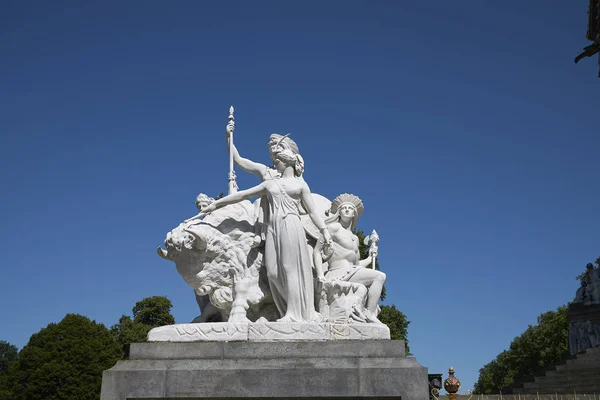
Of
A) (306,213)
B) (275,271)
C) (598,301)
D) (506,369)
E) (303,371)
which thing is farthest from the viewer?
(506,369)

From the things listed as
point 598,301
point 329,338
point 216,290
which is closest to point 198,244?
point 216,290

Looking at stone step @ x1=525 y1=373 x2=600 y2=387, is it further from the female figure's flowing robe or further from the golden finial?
the female figure's flowing robe

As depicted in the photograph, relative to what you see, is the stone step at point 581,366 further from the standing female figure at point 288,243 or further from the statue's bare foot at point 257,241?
the statue's bare foot at point 257,241

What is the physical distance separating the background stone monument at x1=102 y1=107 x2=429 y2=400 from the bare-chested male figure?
18 mm

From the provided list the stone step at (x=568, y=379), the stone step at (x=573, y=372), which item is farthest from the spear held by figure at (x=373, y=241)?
the stone step at (x=573, y=372)

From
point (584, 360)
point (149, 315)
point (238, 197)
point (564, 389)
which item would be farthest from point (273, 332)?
point (149, 315)

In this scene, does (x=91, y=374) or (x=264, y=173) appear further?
(x=91, y=374)

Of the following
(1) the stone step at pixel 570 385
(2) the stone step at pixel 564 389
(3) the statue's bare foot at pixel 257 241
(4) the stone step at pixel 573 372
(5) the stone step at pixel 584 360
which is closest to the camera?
(3) the statue's bare foot at pixel 257 241

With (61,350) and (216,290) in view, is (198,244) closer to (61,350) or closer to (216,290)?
(216,290)

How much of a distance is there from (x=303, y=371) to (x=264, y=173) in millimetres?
3950

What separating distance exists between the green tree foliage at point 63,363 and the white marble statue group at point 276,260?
2717cm

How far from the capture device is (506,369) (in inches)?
2229

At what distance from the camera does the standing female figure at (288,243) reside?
9094 millimetres

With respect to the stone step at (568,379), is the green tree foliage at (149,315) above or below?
above
